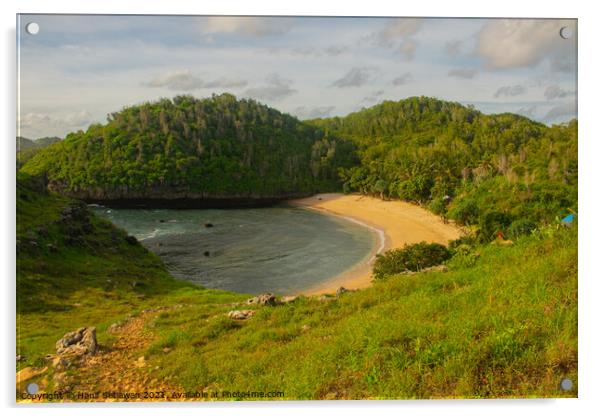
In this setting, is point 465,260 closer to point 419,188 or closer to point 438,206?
point 438,206

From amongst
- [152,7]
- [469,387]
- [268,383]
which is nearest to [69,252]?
[152,7]

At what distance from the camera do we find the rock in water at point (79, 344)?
14.5 ft

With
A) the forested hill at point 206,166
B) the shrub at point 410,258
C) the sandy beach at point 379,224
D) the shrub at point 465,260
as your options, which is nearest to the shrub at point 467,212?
the sandy beach at point 379,224

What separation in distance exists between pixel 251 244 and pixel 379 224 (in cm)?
358

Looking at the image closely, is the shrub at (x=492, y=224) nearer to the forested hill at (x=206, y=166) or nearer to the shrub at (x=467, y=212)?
the shrub at (x=467, y=212)

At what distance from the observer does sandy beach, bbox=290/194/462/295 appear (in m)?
8.27

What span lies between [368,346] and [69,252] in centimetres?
893

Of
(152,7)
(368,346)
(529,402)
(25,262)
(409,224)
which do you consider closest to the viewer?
(368,346)

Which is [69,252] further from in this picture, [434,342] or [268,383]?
[434,342]

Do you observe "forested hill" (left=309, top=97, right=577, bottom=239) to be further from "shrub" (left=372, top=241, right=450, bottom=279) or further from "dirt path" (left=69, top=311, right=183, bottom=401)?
"dirt path" (left=69, top=311, right=183, bottom=401)

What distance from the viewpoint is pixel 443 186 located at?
8383mm

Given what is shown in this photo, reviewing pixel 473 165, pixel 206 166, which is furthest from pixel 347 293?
pixel 206 166

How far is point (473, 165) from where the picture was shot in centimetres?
868

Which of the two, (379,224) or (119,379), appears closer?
(119,379)
